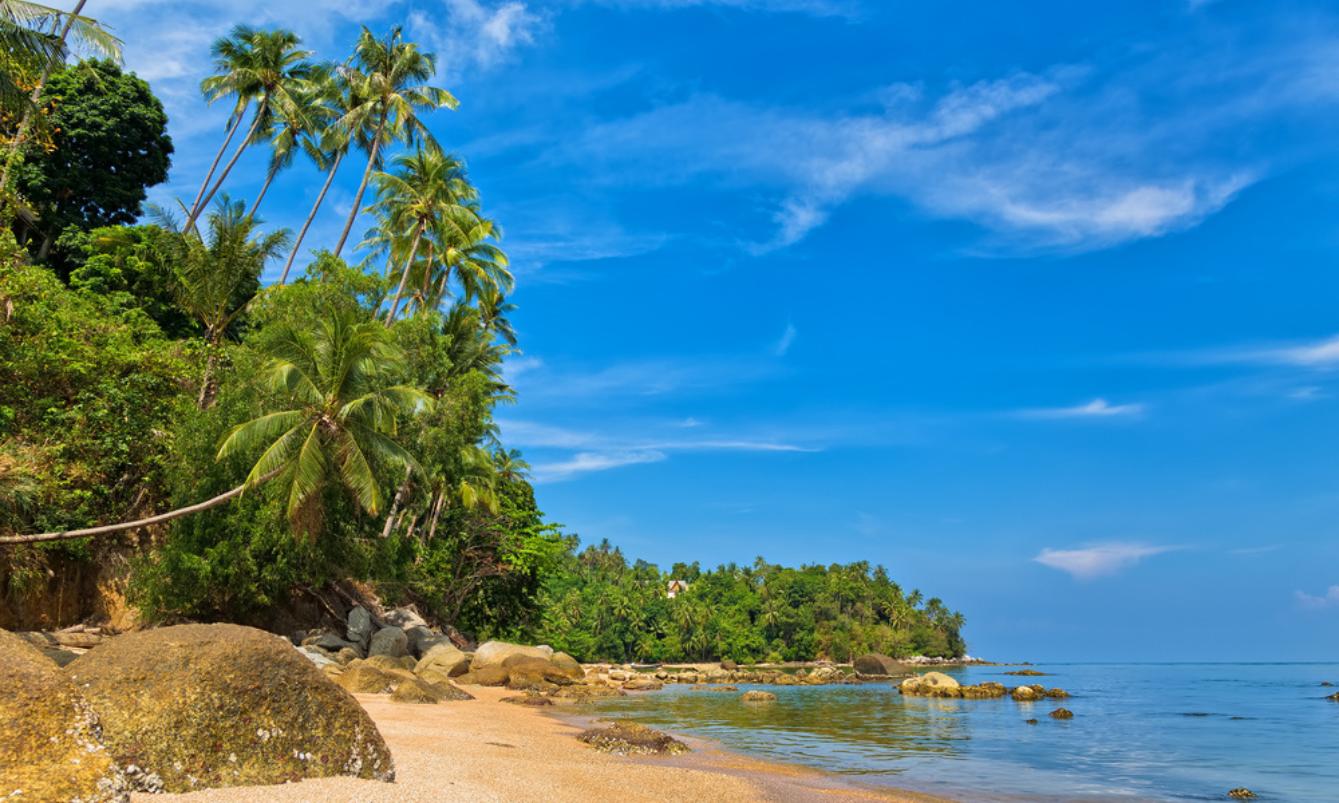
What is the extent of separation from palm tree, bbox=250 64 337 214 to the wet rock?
3209 cm

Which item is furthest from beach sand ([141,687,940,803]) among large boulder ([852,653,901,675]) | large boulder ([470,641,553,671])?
large boulder ([852,653,901,675])

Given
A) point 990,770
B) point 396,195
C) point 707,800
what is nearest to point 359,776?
→ point 707,800

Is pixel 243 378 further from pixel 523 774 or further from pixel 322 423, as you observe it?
pixel 523 774

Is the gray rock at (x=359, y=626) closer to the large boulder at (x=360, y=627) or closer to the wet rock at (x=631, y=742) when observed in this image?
the large boulder at (x=360, y=627)

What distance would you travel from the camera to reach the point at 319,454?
59.4 feet

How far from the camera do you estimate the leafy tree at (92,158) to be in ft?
108

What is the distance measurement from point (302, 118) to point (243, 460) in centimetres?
2201

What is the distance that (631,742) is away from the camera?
13.2m

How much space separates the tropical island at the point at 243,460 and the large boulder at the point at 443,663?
0.53 feet

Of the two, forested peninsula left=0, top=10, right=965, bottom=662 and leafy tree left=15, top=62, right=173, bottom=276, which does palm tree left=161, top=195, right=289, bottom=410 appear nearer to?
forested peninsula left=0, top=10, right=965, bottom=662

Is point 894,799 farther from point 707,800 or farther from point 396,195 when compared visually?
point 396,195

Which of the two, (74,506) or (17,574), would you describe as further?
(74,506)

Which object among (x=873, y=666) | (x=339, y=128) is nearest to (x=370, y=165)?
(x=339, y=128)

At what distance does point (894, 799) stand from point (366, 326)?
1540 centimetres
